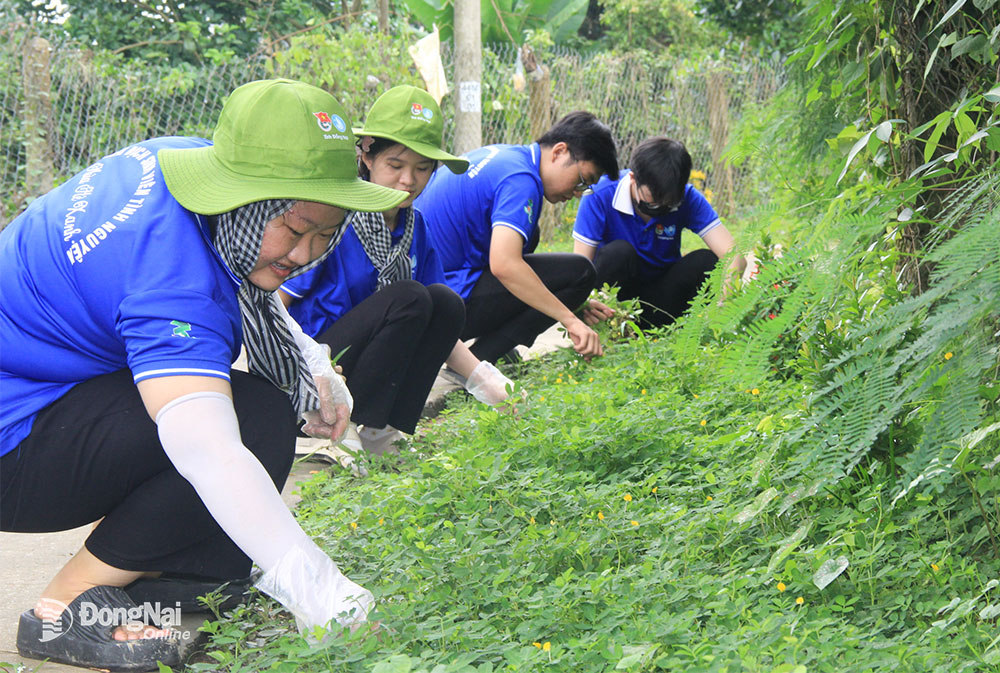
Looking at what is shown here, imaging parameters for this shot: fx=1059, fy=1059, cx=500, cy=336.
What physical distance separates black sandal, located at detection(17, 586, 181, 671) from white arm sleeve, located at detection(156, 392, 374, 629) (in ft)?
1.39

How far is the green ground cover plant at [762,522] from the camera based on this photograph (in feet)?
6.21

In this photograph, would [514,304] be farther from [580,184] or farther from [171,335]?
[171,335]

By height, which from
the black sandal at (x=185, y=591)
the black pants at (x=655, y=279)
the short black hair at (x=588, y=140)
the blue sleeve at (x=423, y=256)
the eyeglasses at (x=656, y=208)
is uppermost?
the short black hair at (x=588, y=140)

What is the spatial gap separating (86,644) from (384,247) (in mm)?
1842

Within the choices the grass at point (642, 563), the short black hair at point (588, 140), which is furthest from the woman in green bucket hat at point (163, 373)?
the short black hair at point (588, 140)

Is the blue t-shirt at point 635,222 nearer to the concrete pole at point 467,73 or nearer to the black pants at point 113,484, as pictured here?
the concrete pole at point 467,73

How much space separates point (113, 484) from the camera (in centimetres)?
231

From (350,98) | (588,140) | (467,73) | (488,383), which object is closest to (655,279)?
(588,140)

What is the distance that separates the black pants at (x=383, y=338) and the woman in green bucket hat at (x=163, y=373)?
1102 mm

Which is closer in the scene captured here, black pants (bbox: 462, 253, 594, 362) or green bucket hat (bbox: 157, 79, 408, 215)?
green bucket hat (bbox: 157, 79, 408, 215)

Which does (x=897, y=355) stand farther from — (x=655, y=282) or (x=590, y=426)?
(x=655, y=282)

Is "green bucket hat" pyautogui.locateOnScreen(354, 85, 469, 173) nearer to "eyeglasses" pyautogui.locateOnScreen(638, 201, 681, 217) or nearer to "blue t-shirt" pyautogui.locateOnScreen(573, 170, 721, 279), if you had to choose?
"eyeglasses" pyautogui.locateOnScreen(638, 201, 681, 217)

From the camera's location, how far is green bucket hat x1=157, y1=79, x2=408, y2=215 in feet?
6.93

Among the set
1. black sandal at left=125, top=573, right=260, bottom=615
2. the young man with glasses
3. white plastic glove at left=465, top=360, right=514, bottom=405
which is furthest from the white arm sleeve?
the young man with glasses
